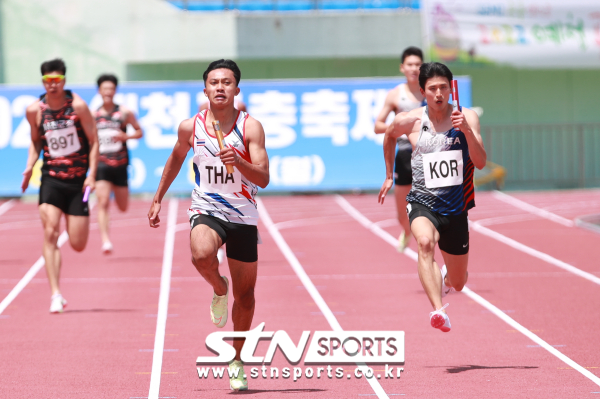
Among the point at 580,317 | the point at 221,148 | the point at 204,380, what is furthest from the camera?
the point at 580,317

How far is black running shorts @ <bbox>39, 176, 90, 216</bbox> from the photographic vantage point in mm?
9094

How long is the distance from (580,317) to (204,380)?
149 inches

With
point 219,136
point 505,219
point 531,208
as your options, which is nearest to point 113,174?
point 219,136

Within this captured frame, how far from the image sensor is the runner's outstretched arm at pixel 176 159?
246 inches

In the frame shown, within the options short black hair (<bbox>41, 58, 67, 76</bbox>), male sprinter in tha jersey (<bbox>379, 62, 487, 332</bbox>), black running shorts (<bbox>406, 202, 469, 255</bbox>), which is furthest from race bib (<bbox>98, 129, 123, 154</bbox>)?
black running shorts (<bbox>406, 202, 469, 255</bbox>)

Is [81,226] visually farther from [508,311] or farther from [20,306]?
[508,311]

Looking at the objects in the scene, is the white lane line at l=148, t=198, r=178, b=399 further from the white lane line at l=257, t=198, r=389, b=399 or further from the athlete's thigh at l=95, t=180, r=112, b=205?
the white lane line at l=257, t=198, r=389, b=399

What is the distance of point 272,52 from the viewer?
22578mm

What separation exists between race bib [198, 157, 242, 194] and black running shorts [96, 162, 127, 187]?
22.2ft

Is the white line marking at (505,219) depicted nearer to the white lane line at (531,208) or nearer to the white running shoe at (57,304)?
the white lane line at (531,208)

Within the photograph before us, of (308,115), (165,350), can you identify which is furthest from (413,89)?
(308,115)

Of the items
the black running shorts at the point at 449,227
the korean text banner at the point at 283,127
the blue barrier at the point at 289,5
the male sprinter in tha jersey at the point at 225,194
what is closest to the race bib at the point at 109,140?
the black running shorts at the point at 449,227

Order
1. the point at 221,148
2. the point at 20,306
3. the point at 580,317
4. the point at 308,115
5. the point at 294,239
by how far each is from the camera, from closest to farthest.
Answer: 1. the point at 221,148
2. the point at 580,317
3. the point at 20,306
4. the point at 294,239
5. the point at 308,115

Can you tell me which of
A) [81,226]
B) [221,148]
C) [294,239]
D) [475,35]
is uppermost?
[475,35]
